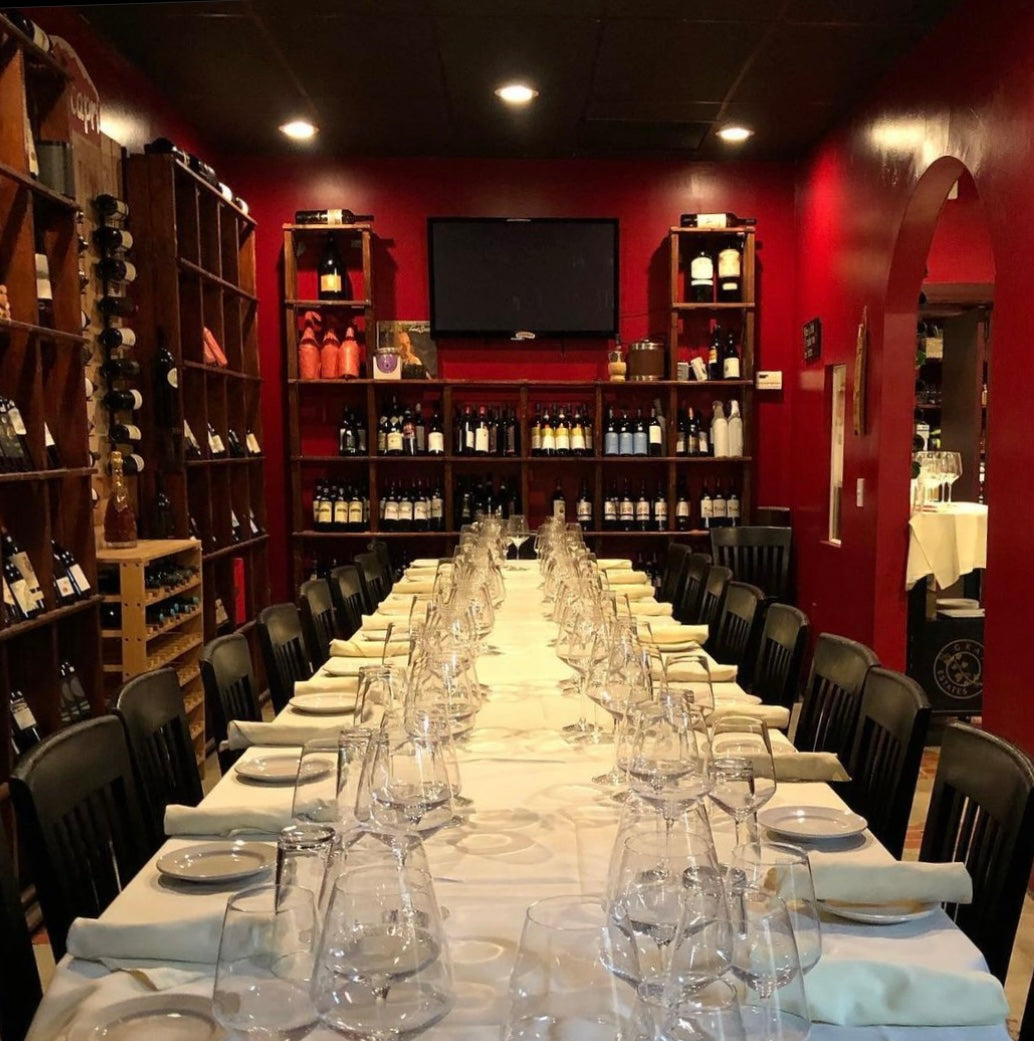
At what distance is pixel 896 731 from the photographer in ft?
6.93

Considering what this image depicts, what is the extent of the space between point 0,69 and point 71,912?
8.27 ft

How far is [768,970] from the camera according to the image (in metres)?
0.89

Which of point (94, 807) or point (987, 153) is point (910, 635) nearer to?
point (987, 153)

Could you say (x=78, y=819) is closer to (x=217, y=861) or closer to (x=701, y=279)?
(x=217, y=861)

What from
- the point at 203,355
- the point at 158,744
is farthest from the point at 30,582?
the point at 203,355

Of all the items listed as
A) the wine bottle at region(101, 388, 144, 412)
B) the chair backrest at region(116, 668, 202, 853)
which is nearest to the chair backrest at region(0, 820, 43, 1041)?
the chair backrest at region(116, 668, 202, 853)

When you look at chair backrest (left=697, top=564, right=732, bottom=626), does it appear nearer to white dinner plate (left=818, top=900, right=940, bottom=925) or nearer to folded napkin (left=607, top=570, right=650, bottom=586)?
folded napkin (left=607, top=570, right=650, bottom=586)

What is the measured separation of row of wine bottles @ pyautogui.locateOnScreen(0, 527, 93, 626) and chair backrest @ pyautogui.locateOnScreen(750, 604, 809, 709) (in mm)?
2179

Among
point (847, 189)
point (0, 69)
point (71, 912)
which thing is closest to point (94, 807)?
point (71, 912)

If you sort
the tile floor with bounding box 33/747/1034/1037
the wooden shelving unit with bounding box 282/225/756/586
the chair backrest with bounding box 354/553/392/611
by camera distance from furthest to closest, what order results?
the wooden shelving unit with bounding box 282/225/756/586
the chair backrest with bounding box 354/553/392/611
the tile floor with bounding box 33/747/1034/1037

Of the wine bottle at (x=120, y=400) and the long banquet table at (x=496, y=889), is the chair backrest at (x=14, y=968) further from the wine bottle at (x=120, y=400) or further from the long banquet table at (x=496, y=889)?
the wine bottle at (x=120, y=400)

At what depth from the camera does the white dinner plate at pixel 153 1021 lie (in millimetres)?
1036

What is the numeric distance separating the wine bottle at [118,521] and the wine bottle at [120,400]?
14.6 inches

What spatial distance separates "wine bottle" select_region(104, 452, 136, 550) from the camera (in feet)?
13.5
